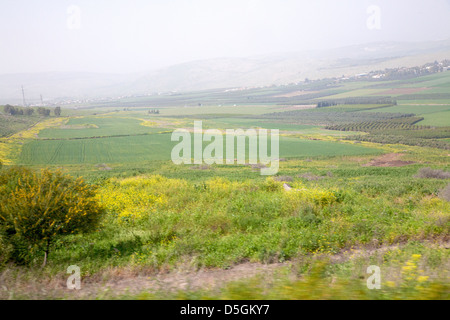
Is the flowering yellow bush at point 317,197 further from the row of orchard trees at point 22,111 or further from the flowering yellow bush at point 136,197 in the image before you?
the row of orchard trees at point 22,111

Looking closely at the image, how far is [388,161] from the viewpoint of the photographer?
131ft

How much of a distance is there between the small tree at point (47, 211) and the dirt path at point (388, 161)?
119 feet

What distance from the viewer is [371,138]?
5884cm

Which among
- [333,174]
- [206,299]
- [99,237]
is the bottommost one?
[333,174]

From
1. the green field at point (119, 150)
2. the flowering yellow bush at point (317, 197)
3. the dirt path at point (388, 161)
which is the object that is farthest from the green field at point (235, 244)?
the green field at point (119, 150)

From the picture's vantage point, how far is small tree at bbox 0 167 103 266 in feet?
28.5

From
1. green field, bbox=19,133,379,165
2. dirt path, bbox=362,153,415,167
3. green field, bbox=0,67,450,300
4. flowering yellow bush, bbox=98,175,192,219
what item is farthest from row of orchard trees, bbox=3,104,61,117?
dirt path, bbox=362,153,415,167

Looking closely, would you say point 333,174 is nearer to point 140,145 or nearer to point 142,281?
point 142,281

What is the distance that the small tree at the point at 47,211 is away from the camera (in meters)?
8.67

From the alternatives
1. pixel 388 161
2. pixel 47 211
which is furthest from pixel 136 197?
pixel 388 161

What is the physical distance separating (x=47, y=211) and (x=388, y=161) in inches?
A: 1600

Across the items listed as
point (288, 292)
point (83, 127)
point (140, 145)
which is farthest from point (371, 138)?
point (83, 127)

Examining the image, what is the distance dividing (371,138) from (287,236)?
183 feet

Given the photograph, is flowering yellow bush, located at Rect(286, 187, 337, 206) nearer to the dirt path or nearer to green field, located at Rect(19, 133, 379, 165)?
the dirt path
